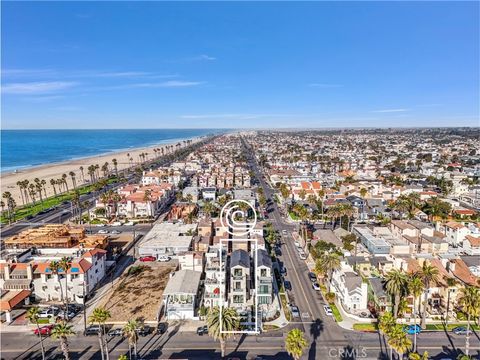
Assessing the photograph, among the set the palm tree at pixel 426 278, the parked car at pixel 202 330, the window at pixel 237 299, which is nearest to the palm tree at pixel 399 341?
the palm tree at pixel 426 278

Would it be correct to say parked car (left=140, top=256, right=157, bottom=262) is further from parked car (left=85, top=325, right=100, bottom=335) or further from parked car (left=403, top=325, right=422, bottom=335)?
parked car (left=403, top=325, right=422, bottom=335)

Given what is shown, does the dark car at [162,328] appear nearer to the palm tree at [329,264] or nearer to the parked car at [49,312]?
the parked car at [49,312]

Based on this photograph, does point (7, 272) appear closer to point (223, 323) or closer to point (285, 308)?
point (223, 323)

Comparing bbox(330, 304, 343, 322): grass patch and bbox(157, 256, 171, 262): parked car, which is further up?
bbox(157, 256, 171, 262): parked car

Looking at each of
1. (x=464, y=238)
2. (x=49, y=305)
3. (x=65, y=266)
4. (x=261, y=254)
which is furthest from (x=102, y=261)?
(x=464, y=238)

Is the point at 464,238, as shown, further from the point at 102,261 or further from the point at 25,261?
the point at 25,261

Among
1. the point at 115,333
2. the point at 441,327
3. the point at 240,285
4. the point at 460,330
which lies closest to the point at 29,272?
the point at 115,333
